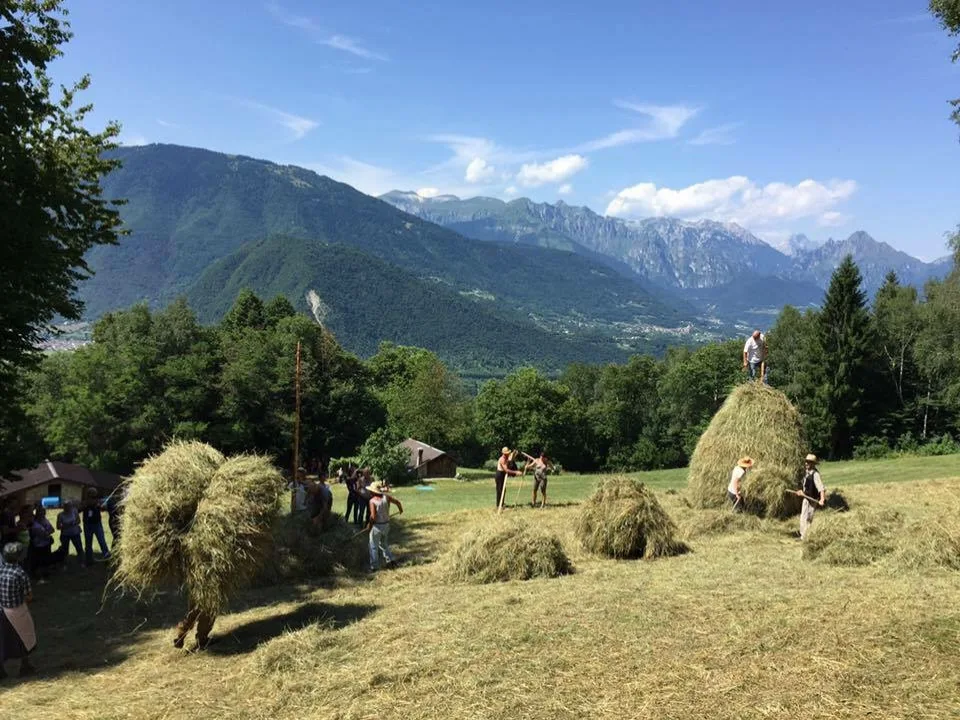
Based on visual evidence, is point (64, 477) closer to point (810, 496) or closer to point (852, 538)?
point (810, 496)

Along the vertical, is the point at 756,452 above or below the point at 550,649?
above

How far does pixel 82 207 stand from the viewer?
14906 millimetres

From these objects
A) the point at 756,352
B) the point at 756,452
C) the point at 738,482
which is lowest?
the point at 738,482

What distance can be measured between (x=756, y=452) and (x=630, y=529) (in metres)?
4.43

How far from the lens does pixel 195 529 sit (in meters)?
8.86

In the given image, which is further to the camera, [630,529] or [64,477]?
[64,477]

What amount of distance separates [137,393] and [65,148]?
3239cm

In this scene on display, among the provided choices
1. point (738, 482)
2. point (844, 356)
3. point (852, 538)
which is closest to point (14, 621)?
point (852, 538)

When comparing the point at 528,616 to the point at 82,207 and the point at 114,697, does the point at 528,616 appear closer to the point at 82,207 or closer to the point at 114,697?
the point at 114,697

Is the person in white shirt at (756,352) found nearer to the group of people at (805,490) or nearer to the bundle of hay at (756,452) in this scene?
the bundle of hay at (756,452)

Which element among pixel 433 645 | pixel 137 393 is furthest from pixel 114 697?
pixel 137 393

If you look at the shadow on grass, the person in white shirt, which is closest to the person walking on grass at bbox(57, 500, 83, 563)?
the shadow on grass

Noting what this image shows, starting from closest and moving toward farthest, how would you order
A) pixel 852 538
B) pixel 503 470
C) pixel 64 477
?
pixel 852 538
pixel 503 470
pixel 64 477

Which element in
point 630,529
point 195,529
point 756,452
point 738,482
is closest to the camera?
point 195,529
